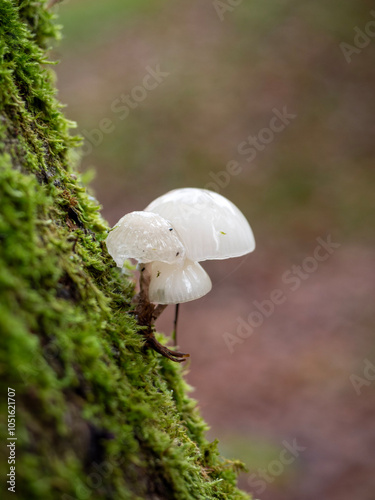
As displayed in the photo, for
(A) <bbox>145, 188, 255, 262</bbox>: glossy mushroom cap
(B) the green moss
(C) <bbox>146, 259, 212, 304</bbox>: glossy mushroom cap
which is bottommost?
(B) the green moss

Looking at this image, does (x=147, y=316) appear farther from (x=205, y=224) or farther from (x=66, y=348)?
(x=66, y=348)

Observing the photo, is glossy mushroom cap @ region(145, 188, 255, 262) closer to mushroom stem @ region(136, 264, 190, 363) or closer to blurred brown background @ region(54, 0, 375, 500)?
mushroom stem @ region(136, 264, 190, 363)

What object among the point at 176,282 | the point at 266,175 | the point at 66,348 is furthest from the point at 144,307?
the point at 266,175

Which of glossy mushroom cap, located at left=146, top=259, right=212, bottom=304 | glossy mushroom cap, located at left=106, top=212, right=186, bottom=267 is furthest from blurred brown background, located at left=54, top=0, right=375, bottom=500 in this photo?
glossy mushroom cap, located at left=106, top=212, right=186, bottom=267

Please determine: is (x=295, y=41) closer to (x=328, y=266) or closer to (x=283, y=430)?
(x=328, y=266)

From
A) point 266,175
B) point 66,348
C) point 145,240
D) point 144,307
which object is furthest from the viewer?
point 266,175

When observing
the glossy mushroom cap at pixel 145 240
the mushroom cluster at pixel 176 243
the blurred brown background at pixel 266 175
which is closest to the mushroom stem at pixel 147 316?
the mushroom cluster at pixel 176 243

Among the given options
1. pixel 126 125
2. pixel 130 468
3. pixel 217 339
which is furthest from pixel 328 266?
pixel 130 468

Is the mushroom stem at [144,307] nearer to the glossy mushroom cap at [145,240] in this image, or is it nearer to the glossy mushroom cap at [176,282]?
the glossy mushroom cap at [176,282]
